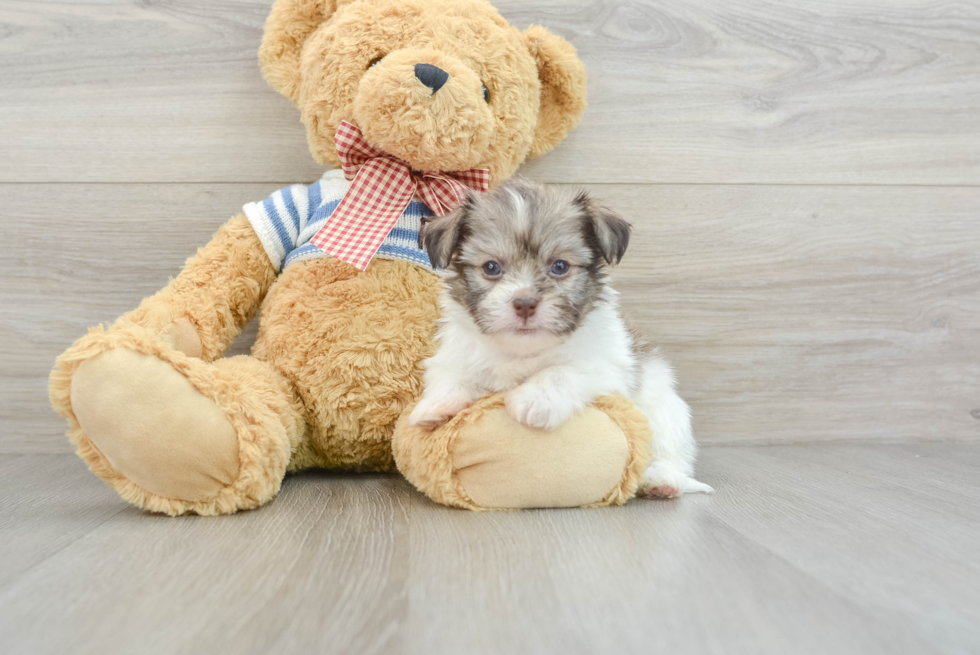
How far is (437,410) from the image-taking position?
1.62 m

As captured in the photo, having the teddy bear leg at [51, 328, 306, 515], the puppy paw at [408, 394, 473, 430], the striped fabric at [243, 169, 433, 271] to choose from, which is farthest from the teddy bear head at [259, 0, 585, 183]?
the teddy bear leg at [51, 328, 306, 515]

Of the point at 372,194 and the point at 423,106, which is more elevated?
the point at 423,106

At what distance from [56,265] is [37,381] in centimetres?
39

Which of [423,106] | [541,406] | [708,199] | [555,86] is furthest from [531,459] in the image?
[708,199]

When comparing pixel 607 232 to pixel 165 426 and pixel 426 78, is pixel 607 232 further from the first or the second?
pixel 165 426

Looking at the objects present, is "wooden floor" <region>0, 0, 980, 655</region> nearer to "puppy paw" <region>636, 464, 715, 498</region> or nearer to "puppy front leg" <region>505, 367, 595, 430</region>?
"puppy paw" <region>636, 464, 715, 498</region>

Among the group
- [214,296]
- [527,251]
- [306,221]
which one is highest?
[527,251]

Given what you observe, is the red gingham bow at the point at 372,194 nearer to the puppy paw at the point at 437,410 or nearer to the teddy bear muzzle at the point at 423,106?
the teddy bear muzzle at the point at 423,106

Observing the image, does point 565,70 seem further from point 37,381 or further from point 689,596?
point 37,381

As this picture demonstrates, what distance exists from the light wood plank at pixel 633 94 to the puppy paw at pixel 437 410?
3.32ft

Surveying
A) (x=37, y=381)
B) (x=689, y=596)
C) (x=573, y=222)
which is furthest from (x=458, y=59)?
(x=37, y=381)

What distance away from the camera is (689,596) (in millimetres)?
1076

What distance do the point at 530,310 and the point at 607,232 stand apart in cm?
30

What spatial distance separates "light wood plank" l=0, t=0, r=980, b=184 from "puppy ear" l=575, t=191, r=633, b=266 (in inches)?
28.0
